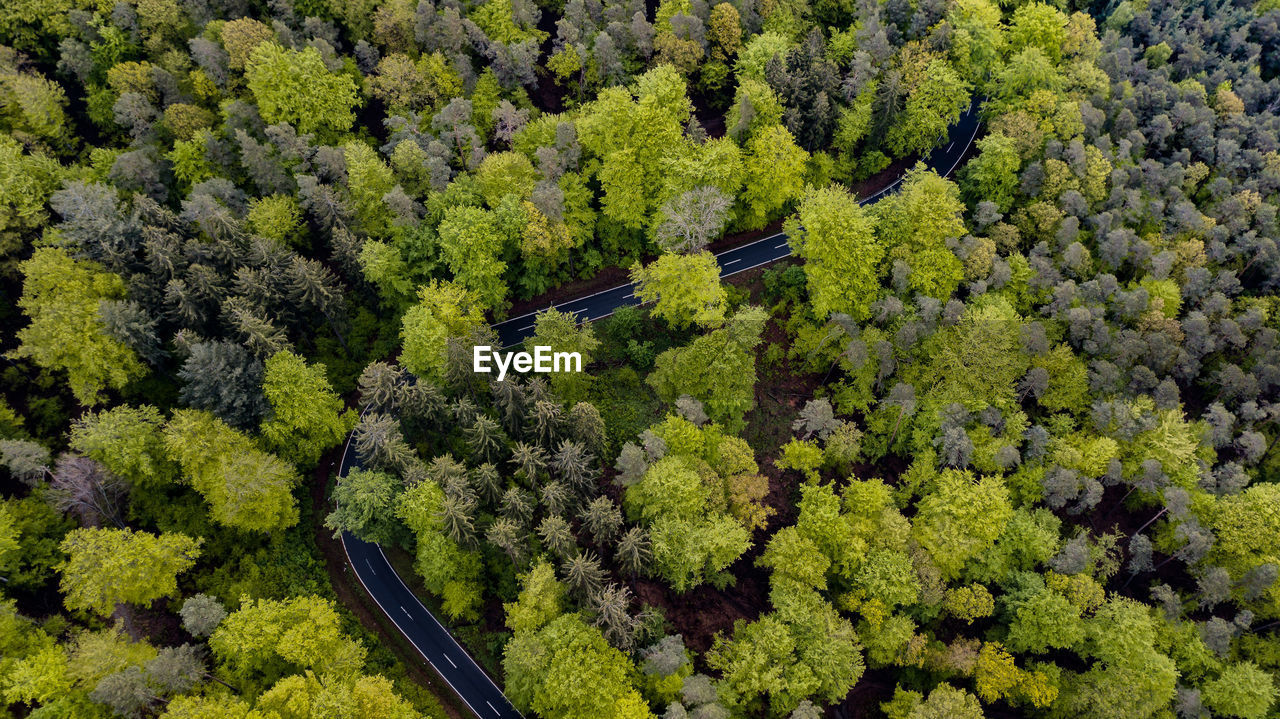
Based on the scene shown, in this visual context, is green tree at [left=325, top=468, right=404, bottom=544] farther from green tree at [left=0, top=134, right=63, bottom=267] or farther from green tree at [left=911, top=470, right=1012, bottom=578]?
green tree at [left=911, top=470, right=1012, bottom=578]

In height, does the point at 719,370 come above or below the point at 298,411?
below

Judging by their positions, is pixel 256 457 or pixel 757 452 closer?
pixel 256 457

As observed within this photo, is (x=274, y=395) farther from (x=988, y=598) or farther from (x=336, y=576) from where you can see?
(x=988, y=598)

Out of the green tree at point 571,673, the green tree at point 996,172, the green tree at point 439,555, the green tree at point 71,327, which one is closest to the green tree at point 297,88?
the green tree at point 71,327

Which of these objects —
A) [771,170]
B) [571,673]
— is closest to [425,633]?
[571,673]

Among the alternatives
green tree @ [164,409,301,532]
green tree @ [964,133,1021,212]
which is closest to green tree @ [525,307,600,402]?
green tree @ [164,409,301,532]

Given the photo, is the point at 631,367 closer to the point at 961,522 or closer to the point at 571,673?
the point at 571,673

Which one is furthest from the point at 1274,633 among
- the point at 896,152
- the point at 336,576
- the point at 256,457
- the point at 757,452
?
the point at 256,457
